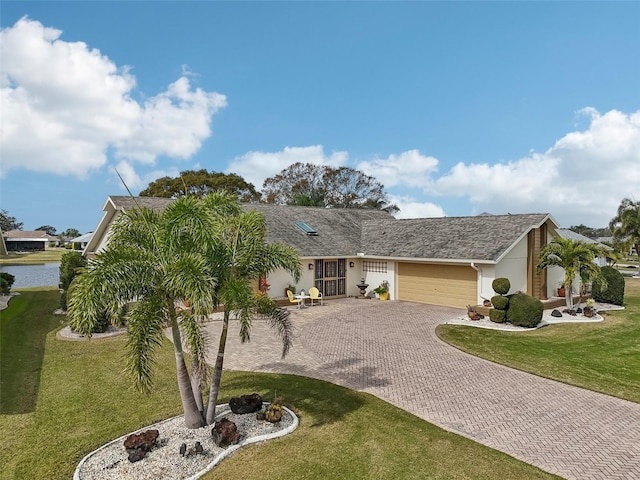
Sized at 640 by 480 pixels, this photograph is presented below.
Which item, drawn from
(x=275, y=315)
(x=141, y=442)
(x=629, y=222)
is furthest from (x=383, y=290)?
(x=629, y=222)

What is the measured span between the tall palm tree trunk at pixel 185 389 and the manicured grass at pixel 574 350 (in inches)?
360

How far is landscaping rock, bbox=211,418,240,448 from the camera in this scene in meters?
6.75

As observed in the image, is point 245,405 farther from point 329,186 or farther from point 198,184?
point 329,186

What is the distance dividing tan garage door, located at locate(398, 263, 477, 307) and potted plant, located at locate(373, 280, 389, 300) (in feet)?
2.50

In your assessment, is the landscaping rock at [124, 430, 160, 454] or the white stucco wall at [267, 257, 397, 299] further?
the white stucco wall at [267, 257, 397, 299]

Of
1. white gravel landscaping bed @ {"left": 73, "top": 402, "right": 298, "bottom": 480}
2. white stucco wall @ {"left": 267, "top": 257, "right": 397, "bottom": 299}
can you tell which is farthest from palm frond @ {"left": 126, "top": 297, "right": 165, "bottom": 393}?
white stucco wall @ {"left": 267, "top": 257, "right": 397, "bottom": 299}

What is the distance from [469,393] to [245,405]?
17.9 ft

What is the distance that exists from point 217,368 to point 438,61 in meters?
17.8

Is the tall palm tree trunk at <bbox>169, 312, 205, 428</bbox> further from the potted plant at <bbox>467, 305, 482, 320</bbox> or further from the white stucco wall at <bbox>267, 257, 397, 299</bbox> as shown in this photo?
the potted plant at <bbox>467, 305, 482, 320</bbox>

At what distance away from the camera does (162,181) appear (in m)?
44.7

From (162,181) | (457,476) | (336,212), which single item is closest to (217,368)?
(457,476)

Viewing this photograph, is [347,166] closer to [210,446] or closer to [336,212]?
[336,212]

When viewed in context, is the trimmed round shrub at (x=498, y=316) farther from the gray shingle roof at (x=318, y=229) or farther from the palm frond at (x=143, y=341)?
the palm frond at (x=143, y=341)

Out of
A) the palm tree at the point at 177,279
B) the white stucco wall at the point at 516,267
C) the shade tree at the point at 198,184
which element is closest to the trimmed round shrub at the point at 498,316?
the white stucco wall at the point at 516,267
